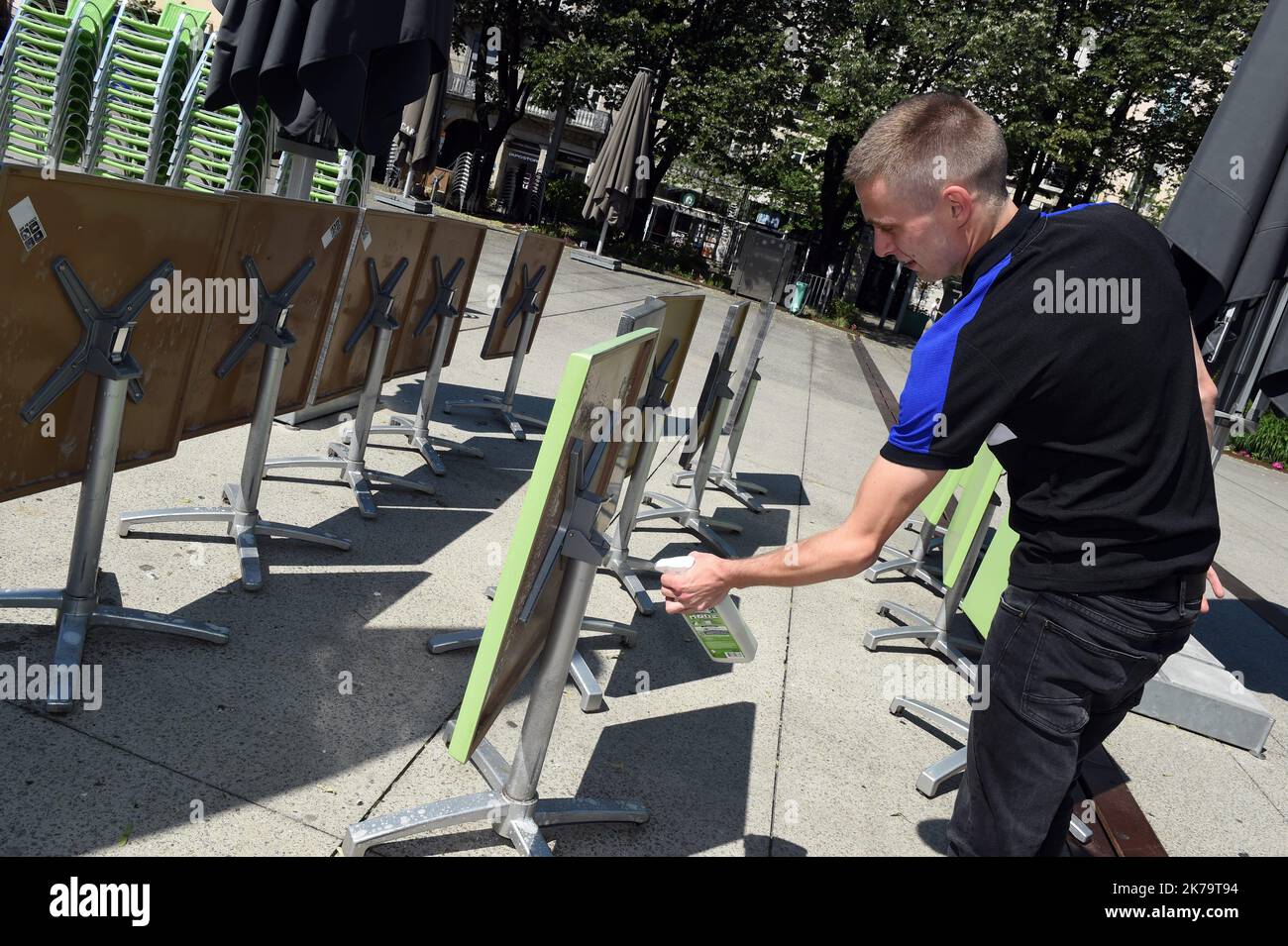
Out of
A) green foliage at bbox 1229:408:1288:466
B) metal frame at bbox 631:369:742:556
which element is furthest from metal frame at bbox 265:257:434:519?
green foliage at bbox 1229:408:1288:466

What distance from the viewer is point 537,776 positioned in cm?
280

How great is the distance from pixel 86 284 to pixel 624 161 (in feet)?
58.7

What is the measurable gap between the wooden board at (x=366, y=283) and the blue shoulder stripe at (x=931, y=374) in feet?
10.3

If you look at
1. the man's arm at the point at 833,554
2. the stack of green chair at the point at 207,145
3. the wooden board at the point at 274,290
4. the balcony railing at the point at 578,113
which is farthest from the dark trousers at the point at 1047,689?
the balcony railing at the point at 578,113

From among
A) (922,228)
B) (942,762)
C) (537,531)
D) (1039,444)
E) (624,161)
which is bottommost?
(942,762)

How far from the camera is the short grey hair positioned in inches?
87.0

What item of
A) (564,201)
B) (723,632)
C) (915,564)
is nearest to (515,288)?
(915,564)

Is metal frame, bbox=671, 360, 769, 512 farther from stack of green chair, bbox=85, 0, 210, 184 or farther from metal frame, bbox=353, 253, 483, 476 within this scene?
stack of green chair, bbox=85, 0, 210, 184

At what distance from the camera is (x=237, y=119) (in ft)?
30.3

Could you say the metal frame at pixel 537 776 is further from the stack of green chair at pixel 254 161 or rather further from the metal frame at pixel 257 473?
the stack of green chair at pixel 254 161

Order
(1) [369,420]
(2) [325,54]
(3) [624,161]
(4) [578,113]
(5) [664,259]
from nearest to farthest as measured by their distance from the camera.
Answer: (2) [325,54], (1) [369,420], (3) [624,161], (5) [664,259], (4) [578,113]

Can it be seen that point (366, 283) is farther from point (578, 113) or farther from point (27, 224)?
point (578, 113)

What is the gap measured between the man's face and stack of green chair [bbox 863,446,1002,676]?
92.5 inches
